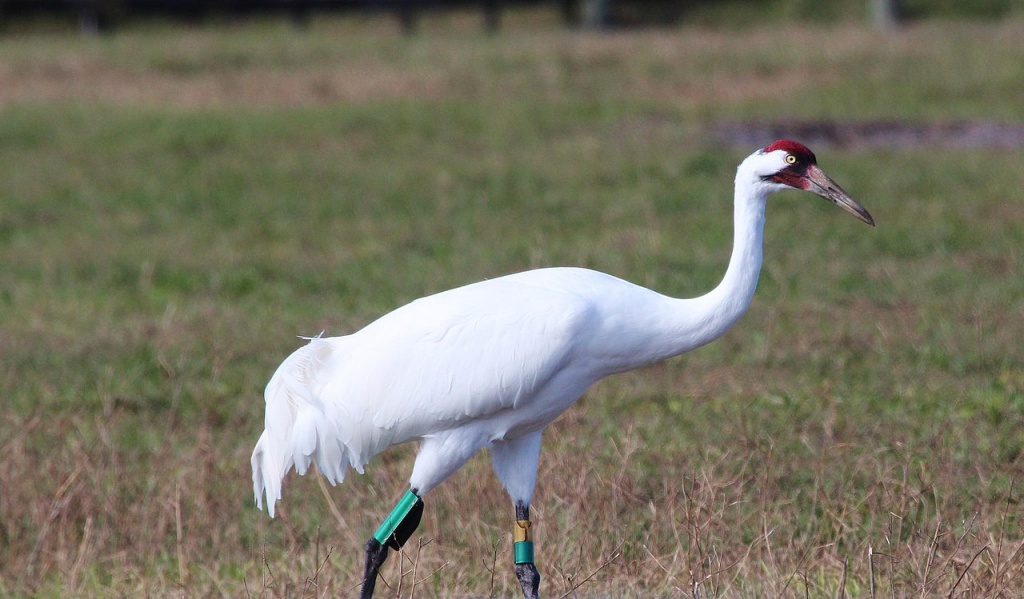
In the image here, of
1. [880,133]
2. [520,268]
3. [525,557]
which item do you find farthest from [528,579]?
[880,133]

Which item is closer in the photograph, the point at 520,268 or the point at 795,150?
the point at 795,150

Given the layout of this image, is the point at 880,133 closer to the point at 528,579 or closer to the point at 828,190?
the point at 828,190

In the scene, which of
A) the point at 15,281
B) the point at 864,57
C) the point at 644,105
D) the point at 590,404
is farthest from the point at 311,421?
the point at 864,57

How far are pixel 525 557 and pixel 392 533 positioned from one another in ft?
1.30

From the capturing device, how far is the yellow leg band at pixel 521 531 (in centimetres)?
415

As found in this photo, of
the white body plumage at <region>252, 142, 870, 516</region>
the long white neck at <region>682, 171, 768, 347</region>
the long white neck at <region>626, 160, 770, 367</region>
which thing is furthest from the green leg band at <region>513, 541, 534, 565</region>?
the long white neck at <region>682, 171, 768, 347</region>

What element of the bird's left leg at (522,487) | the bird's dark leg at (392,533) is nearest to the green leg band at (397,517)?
the bird's dark leg at (392,533)

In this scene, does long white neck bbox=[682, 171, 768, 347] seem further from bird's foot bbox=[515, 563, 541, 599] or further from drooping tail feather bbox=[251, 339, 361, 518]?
drooping tail feather bbox=[251, 339, 361, 518]

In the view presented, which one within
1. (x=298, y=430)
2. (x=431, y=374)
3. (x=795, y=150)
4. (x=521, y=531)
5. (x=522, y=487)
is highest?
(x=795, y=150)

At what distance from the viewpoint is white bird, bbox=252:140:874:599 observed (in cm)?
391

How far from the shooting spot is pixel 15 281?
8969 millimetres

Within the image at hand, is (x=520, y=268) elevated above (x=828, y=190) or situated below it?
below

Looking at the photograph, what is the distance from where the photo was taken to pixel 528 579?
4117 millimetres

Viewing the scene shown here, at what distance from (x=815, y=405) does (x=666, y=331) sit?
2.20m
